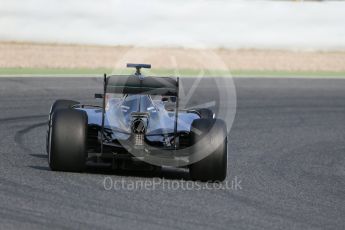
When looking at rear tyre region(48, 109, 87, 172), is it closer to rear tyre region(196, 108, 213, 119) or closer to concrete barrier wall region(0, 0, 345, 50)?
rear tyre region(196, 108, 213, 119)

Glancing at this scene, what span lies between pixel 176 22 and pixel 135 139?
64.4 ft

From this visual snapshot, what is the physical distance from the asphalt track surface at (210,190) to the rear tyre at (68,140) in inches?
7.4

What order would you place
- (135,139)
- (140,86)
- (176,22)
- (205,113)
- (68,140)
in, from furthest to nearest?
(176,22) → (205,113) → (140,86) → (135,139) → (68,140)

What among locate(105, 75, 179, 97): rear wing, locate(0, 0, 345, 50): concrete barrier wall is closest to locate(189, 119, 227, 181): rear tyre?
locate(105, 75, 179, 97): rear wing

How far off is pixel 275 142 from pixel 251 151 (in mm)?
1347

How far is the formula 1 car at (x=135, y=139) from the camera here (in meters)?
10.5

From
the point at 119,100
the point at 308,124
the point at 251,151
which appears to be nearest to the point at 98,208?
the point at 119,100

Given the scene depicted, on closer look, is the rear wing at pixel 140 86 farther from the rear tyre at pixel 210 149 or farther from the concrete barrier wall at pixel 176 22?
the concrete barrier wall at pixel 176 22

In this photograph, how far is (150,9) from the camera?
30.2 meters

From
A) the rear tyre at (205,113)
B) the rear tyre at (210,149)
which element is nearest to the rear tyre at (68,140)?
the rear tyre at (210,149)

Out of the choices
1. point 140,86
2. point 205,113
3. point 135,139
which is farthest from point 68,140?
point 205,113

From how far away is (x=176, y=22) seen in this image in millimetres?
30125

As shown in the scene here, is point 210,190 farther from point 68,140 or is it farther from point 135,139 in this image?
point 68,140

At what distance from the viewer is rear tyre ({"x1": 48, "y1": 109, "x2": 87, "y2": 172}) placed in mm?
10492
